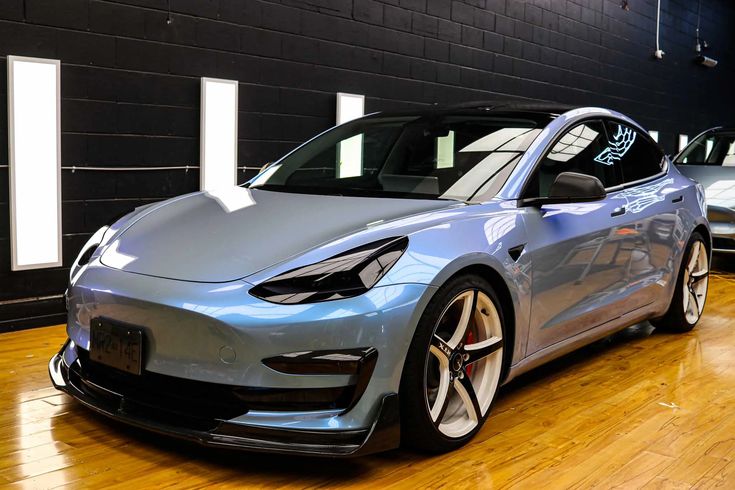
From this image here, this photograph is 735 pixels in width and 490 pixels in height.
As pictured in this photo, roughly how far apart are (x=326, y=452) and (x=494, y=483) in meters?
0.56

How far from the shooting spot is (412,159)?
3.34m

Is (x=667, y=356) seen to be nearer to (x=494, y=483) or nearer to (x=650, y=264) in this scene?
(x=650, y=264)

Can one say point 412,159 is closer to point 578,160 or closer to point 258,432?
point 578,160

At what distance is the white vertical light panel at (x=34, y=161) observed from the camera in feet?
13.8

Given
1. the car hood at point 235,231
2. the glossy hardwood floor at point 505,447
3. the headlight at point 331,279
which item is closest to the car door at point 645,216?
the glossy hardwood floor at point 505,447

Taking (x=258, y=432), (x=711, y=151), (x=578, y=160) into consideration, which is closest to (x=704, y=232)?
(x=578, y=160)

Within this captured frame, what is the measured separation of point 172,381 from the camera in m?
2.39

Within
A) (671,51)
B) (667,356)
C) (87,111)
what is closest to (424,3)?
(87,111)

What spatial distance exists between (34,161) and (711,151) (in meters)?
6.23

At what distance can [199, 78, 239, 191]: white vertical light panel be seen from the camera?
17.0ft

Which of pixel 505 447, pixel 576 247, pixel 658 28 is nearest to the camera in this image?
pixel 505 447

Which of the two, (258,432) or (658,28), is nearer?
(258,432)

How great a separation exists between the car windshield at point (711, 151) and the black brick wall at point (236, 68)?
1.79 m

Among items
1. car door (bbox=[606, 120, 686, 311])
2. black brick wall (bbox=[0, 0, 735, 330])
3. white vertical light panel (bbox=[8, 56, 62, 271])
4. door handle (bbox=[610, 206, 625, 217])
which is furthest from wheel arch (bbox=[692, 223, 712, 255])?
white vertical light panel (bbox=[8, 56, 62, 271])
